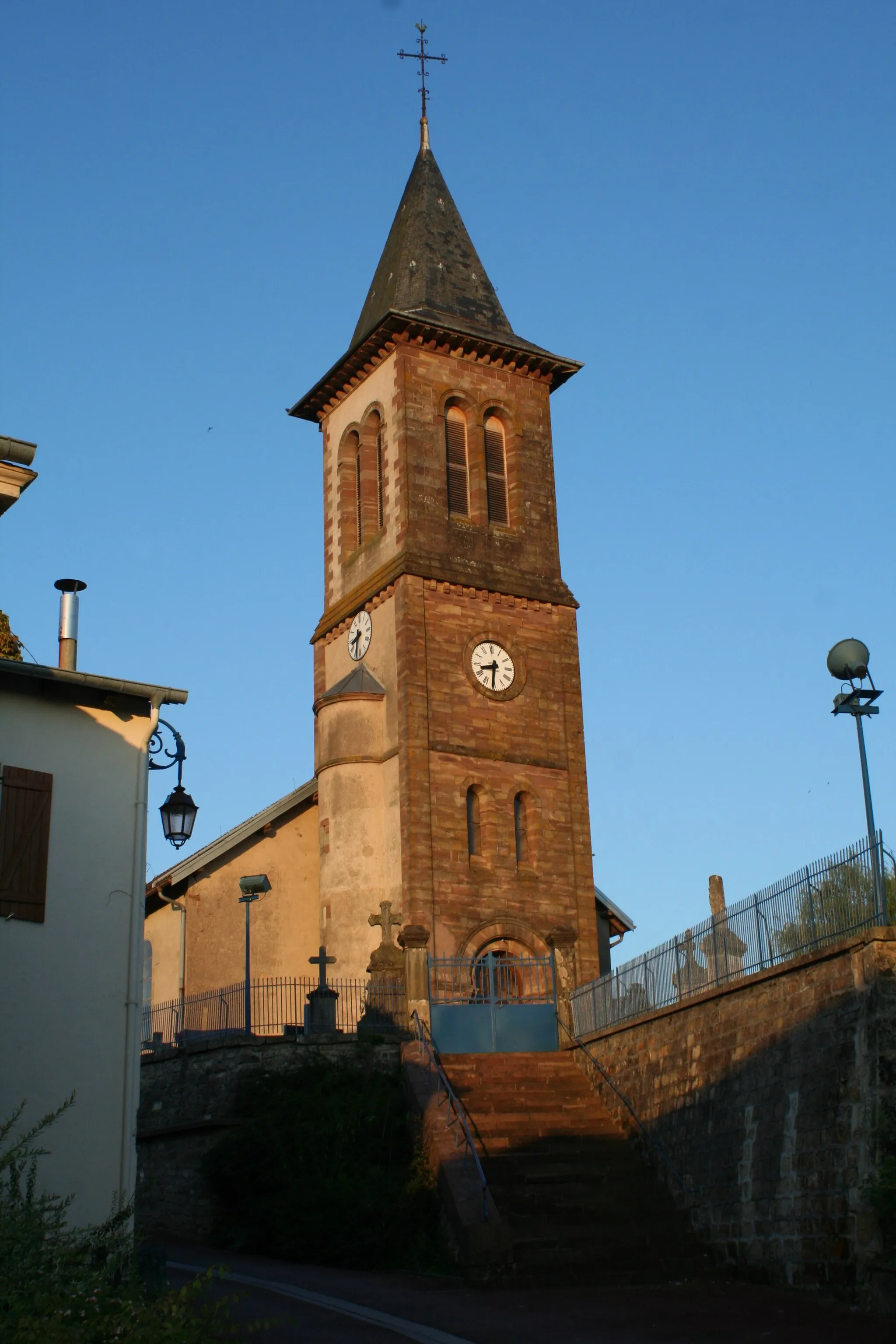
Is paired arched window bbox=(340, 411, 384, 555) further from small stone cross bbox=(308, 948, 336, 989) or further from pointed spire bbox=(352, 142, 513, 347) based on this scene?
small stone cross bbox=(308, 948, 336, 989)

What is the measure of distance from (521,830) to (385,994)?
656cm

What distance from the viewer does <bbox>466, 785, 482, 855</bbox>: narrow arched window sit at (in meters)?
29.3

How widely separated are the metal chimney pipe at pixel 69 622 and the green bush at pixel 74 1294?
8.24 m

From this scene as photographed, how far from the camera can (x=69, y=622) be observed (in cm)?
1816

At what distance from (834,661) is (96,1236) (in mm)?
9298

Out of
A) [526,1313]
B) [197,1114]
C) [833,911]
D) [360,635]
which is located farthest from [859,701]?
[360,635]

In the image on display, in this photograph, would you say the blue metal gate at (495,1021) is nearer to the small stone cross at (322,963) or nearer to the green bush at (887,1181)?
the small stone cross at (322,963)

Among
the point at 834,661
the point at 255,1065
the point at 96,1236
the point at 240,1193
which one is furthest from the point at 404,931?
the point at 96,1236

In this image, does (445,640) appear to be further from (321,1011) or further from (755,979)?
(755,979)

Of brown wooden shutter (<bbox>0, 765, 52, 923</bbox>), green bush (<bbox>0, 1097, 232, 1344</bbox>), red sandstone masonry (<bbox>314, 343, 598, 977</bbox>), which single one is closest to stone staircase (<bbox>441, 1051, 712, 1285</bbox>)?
Answer: red sandstone masonry (<bbox>314, 343, 598, 977</bbox>)

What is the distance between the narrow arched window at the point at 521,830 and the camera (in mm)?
29734

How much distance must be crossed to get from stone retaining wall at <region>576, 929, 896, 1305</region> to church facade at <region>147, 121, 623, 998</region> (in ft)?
22.0

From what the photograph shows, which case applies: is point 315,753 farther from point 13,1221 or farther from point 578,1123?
point 13,1221

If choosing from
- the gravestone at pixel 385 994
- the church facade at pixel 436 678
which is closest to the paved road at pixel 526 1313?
the gravestone at pixel 385 994
